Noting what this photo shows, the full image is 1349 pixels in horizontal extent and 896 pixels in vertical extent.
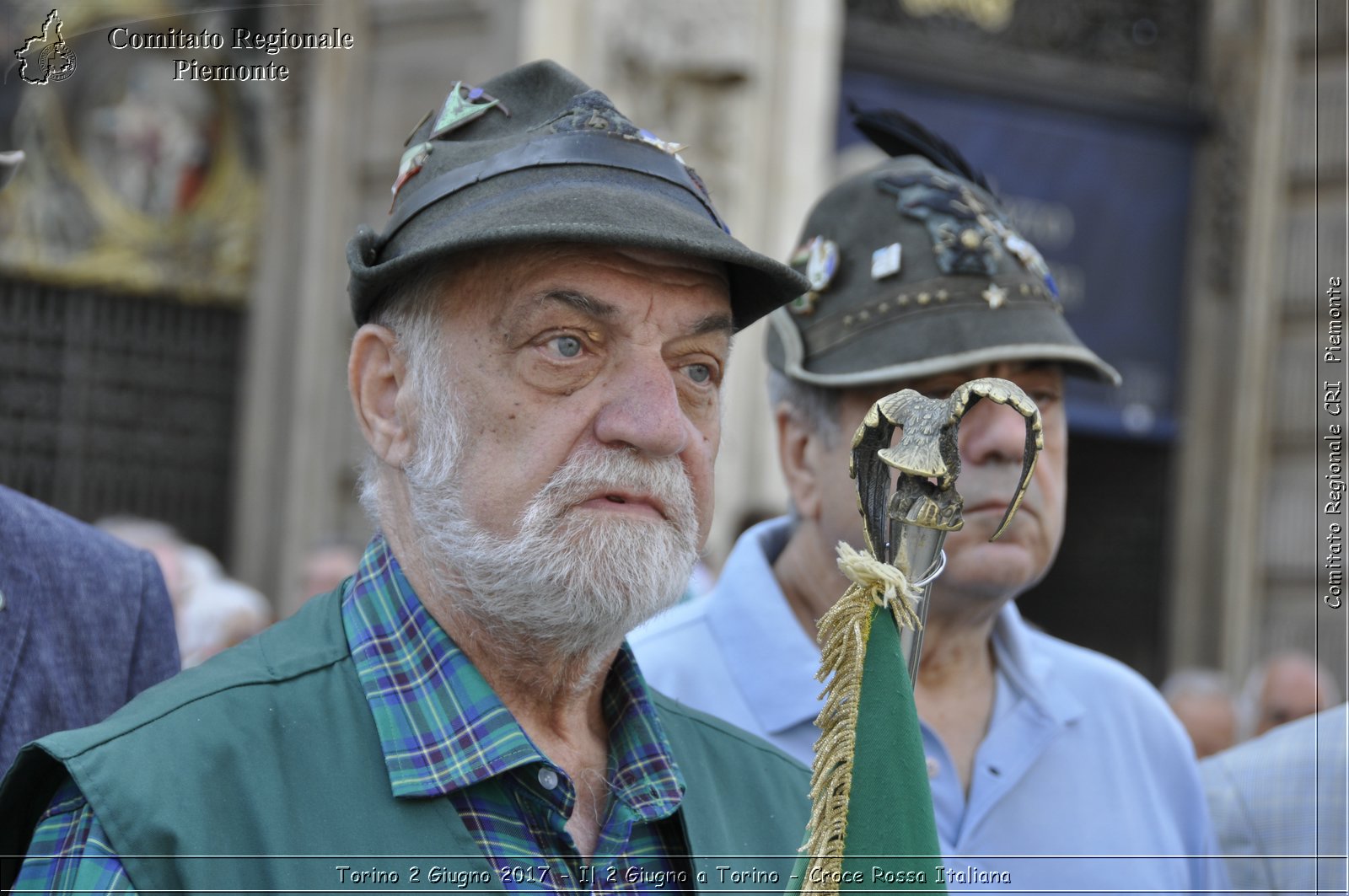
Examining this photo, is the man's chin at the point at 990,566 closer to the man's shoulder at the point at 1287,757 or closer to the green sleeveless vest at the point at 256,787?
the man's shoulder at the point at 1287,757

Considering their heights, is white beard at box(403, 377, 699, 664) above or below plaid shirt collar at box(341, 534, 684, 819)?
above

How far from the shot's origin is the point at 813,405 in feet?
9.56

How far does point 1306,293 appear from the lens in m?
9.64

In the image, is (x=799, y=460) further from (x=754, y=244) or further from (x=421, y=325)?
(x=754, y=244)

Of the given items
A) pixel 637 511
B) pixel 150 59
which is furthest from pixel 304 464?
pixel 637 511

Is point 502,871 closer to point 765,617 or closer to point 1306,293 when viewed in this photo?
point 765,617

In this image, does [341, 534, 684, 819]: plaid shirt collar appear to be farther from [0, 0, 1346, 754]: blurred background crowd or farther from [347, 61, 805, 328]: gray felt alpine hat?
[0, 0, 1346, 754]: blurred background crowd

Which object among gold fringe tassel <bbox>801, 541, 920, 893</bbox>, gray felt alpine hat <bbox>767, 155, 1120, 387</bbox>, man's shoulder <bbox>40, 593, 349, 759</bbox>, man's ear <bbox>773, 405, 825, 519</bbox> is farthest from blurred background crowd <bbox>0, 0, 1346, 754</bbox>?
gold fringe tassel <bbox>801, 541, 920, 893</bbox>

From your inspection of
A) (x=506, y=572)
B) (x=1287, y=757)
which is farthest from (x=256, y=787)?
(x=1287, y=757)

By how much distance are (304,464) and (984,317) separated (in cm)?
560

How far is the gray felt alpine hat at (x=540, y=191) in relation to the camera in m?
1.92

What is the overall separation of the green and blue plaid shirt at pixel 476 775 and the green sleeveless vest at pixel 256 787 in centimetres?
2

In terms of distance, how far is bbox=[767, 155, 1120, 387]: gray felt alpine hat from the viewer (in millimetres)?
2760

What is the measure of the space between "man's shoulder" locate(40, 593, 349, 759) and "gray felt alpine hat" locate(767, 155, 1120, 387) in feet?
3.62
